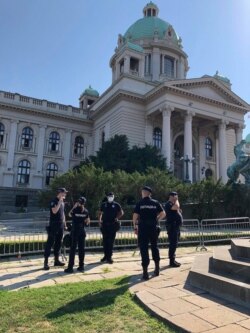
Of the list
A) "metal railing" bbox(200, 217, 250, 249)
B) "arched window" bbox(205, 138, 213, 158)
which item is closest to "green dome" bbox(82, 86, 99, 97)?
"arched window" bbox(205, 138, 213, 158)

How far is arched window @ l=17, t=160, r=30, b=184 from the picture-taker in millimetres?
42312

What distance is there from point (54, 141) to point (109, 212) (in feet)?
→ 124

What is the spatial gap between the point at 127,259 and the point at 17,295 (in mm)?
4717

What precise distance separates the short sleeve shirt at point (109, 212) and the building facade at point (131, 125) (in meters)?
26.7

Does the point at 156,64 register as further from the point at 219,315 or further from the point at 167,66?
the point at 219,315

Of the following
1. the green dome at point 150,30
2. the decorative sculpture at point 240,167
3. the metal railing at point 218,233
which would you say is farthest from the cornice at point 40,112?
the metal railing at point 218,233

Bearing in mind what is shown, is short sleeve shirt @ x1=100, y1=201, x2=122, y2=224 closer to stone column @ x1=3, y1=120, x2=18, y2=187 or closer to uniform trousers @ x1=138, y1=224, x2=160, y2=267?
uniform trousers @ x1=138, y1=224, x2=160, y2=267

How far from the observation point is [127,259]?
32.0 feet

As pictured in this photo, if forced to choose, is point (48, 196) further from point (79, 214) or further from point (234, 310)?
point (234, 310)

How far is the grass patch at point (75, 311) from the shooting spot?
162 inches

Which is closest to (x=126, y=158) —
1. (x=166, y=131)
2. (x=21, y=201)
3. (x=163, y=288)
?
(x=166, y=131)

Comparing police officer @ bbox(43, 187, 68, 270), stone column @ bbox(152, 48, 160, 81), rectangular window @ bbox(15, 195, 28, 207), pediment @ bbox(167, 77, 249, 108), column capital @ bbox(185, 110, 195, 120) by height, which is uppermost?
stone column @ bbox(152, 48, 160, 81)

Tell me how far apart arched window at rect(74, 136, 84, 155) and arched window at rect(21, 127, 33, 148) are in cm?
614

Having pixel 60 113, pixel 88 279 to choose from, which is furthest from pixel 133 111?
pixel 88 279
